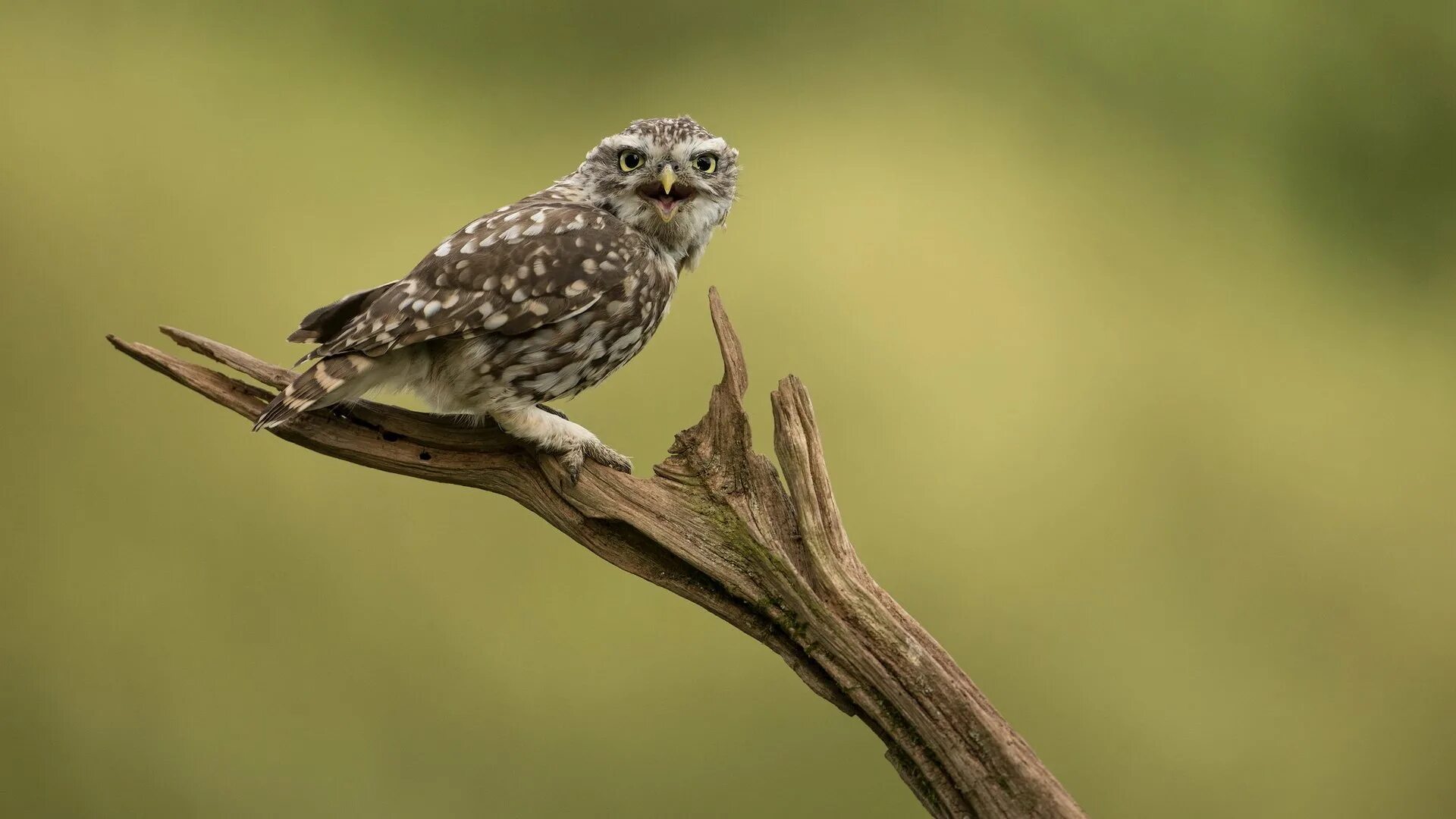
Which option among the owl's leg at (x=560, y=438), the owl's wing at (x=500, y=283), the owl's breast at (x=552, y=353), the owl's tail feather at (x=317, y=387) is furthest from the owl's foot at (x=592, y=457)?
the owl's tail feather at (x=317, y=387)

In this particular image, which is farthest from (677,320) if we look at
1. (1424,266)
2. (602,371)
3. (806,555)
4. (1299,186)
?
(1424,266)

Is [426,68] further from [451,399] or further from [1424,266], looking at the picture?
[1424,266]

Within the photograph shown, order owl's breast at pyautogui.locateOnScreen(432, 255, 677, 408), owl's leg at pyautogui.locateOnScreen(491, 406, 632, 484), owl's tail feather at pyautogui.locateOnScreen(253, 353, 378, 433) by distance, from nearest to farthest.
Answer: owl's tail feather at pyautogui.locateOnScreen(253, 353, 378, 433) < owl's breast at pyautogui.locateOnScreen(432, 255, 677, 408) < owl's leg at pyautogui.locateOnScreen(491, 406, 632, 484)

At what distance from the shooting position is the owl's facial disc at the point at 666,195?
3.02m

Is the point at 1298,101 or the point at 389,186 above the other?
the point at 389,186

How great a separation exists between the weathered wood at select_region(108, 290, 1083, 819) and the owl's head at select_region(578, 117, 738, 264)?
1.05ft

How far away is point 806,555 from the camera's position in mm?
2922

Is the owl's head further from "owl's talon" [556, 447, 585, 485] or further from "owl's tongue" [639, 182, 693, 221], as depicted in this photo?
"owl's talon" [556, 447, 585, 485]

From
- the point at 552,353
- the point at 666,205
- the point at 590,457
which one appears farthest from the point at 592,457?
the point at 666,205

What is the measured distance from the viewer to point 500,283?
2.85 meters

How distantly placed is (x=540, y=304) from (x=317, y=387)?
0.53 meters

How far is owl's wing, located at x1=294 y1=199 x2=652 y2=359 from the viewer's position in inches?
111

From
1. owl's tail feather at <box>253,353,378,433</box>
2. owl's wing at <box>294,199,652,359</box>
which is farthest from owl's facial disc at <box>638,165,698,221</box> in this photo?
owl's tail feather at <box>253,353,378,433</box>

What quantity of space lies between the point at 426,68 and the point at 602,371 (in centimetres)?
190
